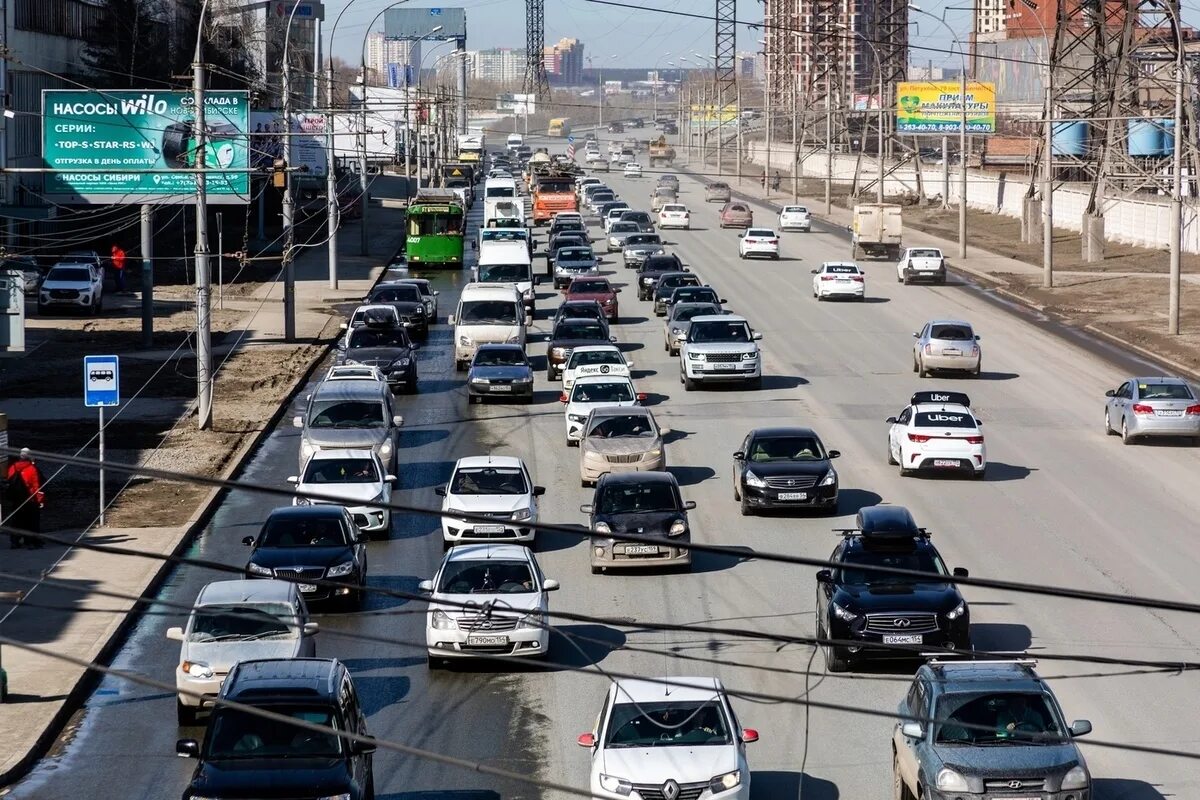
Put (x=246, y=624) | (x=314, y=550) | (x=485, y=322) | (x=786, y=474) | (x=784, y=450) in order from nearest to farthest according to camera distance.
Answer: (x=246, y=624), (x=314, y=550), (x=786, y=474), (x=784, y=450), (x=485, y=322)

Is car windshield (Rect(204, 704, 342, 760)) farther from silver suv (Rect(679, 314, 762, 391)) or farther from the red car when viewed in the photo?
the red car

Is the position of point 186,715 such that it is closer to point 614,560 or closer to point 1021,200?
point 614,560

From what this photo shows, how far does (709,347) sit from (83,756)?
26861mm

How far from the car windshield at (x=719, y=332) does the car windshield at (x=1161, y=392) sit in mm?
10797

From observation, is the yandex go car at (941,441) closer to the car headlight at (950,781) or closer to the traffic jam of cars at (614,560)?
the traffic jam of cars at (614,560)

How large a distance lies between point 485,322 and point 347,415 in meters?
14.8

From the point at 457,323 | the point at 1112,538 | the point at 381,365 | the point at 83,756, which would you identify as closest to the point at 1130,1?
the point at 457,323

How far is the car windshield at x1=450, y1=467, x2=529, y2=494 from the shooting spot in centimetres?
2772

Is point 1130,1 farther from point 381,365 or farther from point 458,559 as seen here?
point 458,559

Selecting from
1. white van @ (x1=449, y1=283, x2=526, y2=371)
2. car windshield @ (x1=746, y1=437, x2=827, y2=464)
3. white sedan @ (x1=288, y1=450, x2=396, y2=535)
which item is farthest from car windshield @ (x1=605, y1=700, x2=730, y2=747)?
white van @ (x1=449, y1=283, x2=526, y2=371)

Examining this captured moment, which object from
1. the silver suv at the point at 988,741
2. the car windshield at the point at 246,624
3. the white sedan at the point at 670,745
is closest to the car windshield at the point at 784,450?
the car windshield at the point at 246,624

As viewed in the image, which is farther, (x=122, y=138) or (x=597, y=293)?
(x=597, y=293)

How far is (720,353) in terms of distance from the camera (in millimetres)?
42531

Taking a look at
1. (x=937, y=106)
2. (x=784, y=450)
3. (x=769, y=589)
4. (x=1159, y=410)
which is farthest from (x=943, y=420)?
(x=937, y=106)
